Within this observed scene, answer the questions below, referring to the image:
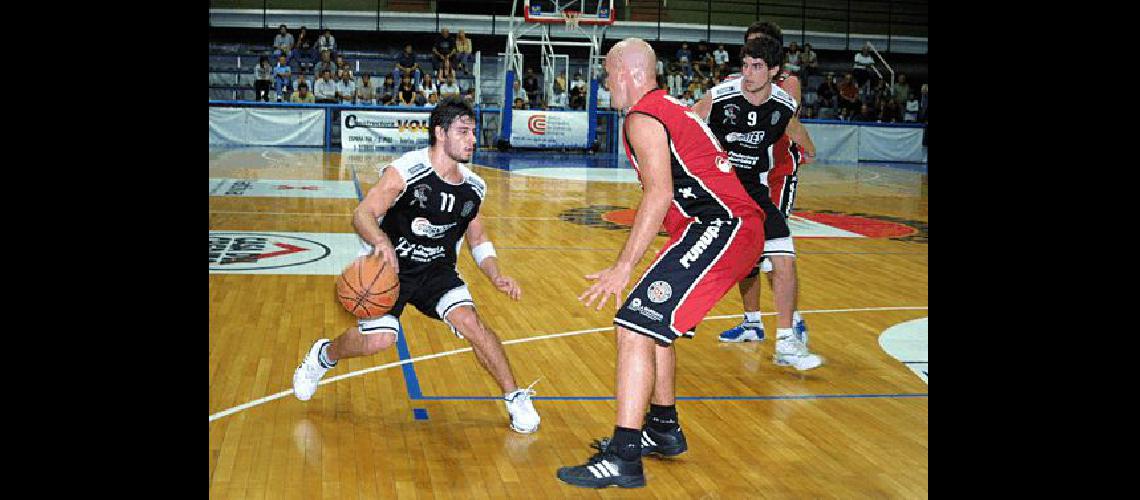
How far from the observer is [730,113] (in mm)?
6605

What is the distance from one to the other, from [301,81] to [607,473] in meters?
21.6

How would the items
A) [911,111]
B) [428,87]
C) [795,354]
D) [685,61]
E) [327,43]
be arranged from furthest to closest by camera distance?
[911,111], [685,61], [327,43], [428,87], [795,354]

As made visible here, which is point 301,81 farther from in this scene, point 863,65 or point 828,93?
point 863,65

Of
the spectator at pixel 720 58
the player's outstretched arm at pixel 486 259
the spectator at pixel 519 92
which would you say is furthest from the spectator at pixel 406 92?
the player's outstretched arm at pixel 486 259

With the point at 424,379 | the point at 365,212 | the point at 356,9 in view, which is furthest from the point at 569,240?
the point at 356,9

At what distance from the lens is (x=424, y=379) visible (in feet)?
20.2

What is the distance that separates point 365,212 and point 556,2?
66.0ft

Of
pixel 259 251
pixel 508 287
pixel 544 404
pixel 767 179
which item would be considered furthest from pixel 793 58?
pixel 508 287

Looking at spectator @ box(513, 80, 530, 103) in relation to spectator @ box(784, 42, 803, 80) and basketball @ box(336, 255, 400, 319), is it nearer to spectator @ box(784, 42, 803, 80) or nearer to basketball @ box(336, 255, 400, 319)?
spectator @ box(784, 42, 803, 80)

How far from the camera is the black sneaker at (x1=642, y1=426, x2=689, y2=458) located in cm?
488
